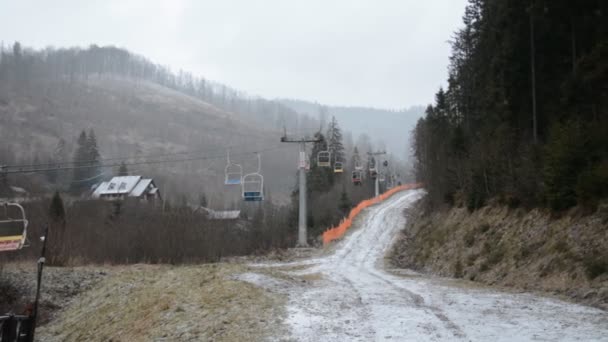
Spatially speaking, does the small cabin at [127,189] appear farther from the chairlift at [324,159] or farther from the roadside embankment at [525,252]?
the roadside embankment at [525,252]

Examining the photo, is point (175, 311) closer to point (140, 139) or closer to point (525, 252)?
point (525, 252)

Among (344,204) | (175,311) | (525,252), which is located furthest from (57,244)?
(344,204)

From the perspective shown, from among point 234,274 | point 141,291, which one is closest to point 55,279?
point 141,291

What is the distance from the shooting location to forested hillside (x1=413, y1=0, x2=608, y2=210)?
1936 centimetres

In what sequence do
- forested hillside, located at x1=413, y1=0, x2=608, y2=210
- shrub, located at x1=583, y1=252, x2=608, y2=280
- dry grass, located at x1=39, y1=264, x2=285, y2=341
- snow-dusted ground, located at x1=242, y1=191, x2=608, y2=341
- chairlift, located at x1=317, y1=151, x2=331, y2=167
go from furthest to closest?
chairlift, located at x1=317, y1=151, x2=331, y2=167 < forested hillside, located at x1=413, y1=0, x2=608, y2=210 < shrub, located at x1=583, y1=252, x2=608, y2=280 < dry grass, located at x1=39, y1=264, x2=285, y2=341 < snow-dusted ground, located at x1=242, y1=191, x2=608, y2=341

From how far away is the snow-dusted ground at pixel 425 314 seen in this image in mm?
9953

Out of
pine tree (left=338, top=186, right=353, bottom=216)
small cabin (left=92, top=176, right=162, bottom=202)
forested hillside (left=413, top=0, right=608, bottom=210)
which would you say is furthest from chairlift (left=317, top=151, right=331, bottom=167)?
small cabin (left=92, top=176, right=162, bottom=202)

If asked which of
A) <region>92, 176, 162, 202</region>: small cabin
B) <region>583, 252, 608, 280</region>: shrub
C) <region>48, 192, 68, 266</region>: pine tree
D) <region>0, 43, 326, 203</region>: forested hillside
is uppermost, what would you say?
<region>0, 43, 326, 203</region>: forested hillside

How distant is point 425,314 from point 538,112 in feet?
67.7

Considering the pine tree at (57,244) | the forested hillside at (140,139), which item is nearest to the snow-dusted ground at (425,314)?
the pine tree at (57,244)

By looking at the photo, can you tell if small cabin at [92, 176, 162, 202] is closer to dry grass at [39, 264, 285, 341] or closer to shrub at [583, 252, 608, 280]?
dry grass at [39, 264, 285, 341]

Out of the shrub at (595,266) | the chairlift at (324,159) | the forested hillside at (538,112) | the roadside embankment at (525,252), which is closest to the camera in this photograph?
the shrub at (595,266)

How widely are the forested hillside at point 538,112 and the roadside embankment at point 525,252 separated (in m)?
0.91

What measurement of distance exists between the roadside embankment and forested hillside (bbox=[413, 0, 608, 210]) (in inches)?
36.0
